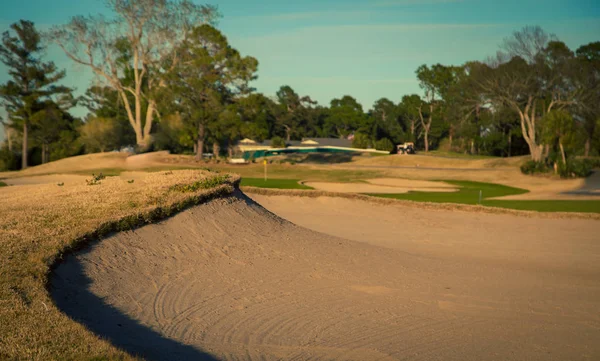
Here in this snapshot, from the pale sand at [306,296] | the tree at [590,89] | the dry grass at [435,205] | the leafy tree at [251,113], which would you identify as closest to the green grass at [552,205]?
the dry grass at [435,205]

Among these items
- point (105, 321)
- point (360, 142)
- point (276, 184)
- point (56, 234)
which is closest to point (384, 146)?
point (360, 142)

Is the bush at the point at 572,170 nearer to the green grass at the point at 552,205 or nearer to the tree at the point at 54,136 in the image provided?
the green grass at the point at 552,205

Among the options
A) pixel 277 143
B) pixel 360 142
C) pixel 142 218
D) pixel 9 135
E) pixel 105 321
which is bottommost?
pixel 105 321

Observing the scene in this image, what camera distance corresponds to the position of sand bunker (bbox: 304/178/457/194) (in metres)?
36.1

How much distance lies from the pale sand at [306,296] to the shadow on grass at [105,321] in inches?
1.0

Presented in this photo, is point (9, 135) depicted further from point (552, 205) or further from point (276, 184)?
point (552, 205)

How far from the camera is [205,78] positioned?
58031mm

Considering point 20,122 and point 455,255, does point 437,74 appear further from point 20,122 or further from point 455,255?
point 455,255

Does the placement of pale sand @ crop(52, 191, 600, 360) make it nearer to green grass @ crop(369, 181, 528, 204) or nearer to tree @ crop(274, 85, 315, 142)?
green grass @ crop(369, 181, 528, 204)

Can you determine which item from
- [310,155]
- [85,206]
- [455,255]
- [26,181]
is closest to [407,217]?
[455,255]

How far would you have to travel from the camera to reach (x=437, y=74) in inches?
4345

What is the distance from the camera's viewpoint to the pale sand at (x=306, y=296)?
8.15 metres

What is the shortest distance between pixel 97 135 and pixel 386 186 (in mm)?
40995

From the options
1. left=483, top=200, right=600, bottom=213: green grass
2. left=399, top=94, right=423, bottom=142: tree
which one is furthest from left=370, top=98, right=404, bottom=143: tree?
left=483, top=200, right=600, bottom=213: green grass
